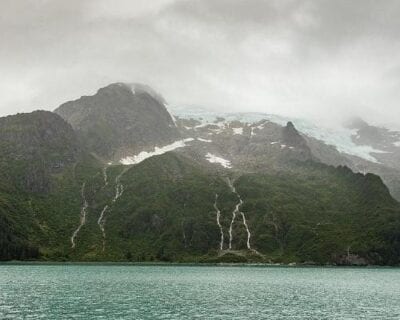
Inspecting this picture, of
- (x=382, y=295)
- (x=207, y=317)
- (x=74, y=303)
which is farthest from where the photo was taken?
(x=382, y=295)

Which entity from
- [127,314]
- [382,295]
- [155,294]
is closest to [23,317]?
[127,314]

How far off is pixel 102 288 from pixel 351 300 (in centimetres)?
7253

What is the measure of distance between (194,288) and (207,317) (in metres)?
66.0

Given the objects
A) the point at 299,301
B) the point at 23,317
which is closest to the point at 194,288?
the point at 299,301

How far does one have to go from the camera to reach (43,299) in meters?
127

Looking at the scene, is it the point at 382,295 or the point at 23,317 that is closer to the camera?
the point at 23,317

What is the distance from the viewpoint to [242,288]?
175625mm

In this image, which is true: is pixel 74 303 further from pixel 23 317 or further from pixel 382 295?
pixel 382 295

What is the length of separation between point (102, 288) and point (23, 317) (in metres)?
64.1

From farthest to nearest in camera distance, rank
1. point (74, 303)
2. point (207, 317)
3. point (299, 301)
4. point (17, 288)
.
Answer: point (17, 288) → point (299, 301) → point (74, 303) → point (207, 317)

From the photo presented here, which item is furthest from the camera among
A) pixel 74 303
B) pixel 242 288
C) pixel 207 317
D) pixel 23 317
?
pixel 242 288

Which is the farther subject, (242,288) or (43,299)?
Result: (242,288)

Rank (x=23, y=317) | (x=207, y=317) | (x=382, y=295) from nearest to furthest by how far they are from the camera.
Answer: (x=23, y=317) < (x=207, y=317) < (x=382, y=295)

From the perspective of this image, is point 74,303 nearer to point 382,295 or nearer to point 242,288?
point 242,288
